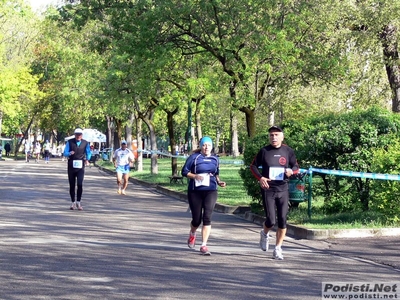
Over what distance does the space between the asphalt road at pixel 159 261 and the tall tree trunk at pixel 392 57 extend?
930cm

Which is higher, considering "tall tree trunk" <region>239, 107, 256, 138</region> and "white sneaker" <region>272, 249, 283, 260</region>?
"tall tree trunk" <region>239, 107, 256, 138</region>

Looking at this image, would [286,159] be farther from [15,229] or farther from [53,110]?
[53,110]

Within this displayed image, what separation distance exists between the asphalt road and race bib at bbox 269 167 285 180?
114 centimetres

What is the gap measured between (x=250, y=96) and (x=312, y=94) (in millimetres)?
24956

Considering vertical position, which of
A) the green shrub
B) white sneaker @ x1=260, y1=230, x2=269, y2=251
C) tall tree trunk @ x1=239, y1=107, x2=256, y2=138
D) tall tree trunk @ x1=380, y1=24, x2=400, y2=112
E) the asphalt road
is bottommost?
the asphalt road

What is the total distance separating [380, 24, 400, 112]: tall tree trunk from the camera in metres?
24.2

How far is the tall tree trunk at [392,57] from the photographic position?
2420 cm

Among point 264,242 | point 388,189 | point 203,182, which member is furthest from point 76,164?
point 264,242

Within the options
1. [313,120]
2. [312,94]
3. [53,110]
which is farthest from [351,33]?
[53,110]

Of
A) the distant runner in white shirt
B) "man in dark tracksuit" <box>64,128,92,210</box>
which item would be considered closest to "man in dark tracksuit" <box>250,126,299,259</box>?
"man in dark tracksuit" <box>64,128,92,210</box>

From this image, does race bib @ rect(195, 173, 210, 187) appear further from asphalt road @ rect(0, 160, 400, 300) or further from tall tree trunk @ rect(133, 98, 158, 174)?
tall tree trunk @ rect(133, 98, 158, 174)

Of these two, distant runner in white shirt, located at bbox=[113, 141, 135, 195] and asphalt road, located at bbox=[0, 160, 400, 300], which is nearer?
asphalt road, located at bbox=[0, 160, 400, 300]

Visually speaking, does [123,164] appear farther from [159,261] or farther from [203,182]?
[159,261]

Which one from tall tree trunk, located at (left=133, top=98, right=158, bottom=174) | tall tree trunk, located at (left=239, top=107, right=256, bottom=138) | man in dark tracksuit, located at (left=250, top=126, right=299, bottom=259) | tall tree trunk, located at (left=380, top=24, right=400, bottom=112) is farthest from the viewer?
tall tree trunk, located at (left=133, top=98, right=158, bottom=174)
